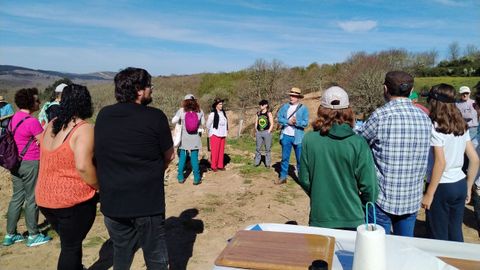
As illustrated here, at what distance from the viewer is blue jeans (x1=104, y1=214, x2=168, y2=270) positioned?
2.72 m

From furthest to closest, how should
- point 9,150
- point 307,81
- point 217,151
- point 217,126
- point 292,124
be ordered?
1. point 307,81
2. point 217,151
3. point 217,126
4. point 292,124
5. point 9,150

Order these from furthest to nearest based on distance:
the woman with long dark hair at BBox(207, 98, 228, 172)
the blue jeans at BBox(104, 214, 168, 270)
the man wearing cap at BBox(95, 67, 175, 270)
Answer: the woman with long dark hair at BBox(207, 98, 228, 172) → the blue jeans at BBox(104, 214, 168, 270) → the man wearing cap at BBox(95, 67, 175, 270)

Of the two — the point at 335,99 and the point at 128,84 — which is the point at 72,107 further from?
the point at 335,99

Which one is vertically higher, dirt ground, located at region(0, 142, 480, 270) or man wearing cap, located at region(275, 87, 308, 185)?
man wearing cap, located at region(275, 87, 308, 185)

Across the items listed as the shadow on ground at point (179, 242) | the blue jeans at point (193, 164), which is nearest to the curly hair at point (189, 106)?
the blue jeans at point (193, 164)

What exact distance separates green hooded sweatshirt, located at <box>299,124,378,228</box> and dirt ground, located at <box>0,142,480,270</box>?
1.92m

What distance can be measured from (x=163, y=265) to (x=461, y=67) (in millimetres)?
33413

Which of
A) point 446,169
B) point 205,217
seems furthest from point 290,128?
point 446,169

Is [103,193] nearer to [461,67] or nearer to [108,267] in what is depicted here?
[108,267]

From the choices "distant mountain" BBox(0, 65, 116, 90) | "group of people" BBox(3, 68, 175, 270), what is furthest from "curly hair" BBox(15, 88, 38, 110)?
"distant mountain" BBox(0, 65, 116, 90)

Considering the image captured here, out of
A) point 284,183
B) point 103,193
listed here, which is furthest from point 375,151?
point 284,183

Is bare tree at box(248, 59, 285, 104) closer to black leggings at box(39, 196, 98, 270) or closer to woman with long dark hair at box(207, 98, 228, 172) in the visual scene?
woman with long dark hair at box(207, 98, 228, 172)

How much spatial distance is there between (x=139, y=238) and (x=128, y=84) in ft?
3.83

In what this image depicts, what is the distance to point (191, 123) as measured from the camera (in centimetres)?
674
